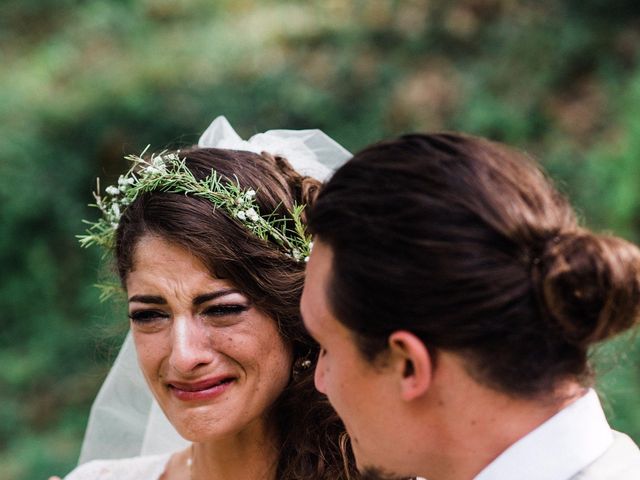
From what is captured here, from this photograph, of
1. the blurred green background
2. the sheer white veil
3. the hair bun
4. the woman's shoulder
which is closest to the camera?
the hair bun

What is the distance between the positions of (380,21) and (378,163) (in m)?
5.86

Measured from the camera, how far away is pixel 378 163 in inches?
80.7

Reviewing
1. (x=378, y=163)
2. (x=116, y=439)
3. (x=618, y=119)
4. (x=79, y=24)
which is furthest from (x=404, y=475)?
(x=79, y=24)

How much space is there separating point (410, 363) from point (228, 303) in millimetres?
907

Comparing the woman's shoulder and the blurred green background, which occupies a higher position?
the blurred green background

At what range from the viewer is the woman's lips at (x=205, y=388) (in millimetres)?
2793

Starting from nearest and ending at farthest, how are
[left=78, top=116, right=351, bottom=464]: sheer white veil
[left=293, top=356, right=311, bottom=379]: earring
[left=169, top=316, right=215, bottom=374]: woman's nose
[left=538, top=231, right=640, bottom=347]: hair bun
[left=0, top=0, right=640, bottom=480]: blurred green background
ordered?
1. [left=538, top=231, right=640, bottom=347]: hair bun
2. [left=169, top=316, right=215, bottom=374]: woman's nose
3. [left=293, top=356, right=311, bottom=379]: earring
4. [left=78, top=116, right=351, bottom=464]: sheer white veil
5. [left=0, top=0, right=640, bottom=480]: blurred green background

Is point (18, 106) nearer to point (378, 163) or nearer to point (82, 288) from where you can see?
point (82, 288)

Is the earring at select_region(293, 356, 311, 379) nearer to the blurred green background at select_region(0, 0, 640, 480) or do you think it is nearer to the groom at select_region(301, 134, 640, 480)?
the groom at select_region(301, 134, 640, 480)

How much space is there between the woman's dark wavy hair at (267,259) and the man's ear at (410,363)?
34.5 inches

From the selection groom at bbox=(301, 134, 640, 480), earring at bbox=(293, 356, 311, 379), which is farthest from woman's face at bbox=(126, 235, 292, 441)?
groom at bbox=(301, 134, 640, 480)

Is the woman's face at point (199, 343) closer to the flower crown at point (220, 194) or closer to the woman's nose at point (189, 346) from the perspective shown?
the woman's nose at point (189, 346)

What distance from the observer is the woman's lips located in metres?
2.79

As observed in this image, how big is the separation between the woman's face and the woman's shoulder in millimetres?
604
